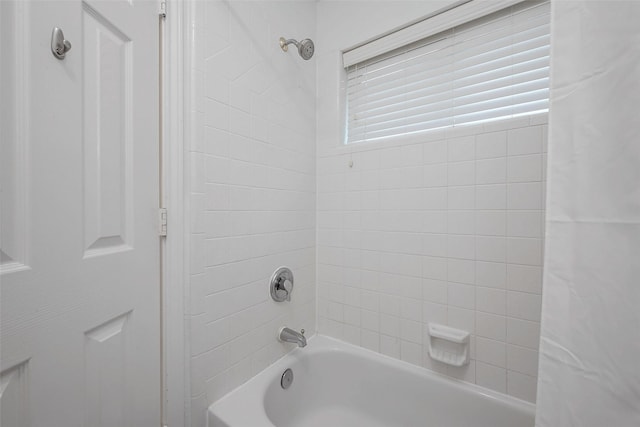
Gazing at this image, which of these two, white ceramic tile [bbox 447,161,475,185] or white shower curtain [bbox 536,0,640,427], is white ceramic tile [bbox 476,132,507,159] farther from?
white shower curtain [bbox 536,0,640,427]

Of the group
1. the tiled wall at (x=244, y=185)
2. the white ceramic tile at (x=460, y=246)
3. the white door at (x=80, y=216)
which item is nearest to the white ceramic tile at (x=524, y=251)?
the white ceramic tile at (x=460, y=246)

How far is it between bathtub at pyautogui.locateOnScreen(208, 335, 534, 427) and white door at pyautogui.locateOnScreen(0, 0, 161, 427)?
1.18ft

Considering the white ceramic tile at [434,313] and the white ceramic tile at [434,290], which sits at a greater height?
the white ceramic tile at [434,290]

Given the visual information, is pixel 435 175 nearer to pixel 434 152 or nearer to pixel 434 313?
pixel 434 152

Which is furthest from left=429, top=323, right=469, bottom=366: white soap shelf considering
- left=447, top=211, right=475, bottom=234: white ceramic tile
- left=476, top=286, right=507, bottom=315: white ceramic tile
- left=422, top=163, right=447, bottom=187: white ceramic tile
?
left=422, top=163, right=447, bottom=187: white ceramic tile

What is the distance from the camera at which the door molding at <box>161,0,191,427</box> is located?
842 mm

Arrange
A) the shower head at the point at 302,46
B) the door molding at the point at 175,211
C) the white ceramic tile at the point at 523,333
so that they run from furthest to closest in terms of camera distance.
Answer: the shower head at the point at 302,46 < the white ceramic tile at the point at 523,333 < the door molding at the point at 175,211

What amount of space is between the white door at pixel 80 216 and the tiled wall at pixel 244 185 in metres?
0.14

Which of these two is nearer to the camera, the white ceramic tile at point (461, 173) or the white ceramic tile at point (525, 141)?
the white ceramic tile at point (525, 141)

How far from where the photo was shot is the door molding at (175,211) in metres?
0.84

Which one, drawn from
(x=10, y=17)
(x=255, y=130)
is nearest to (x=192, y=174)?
(x=255, y=130)

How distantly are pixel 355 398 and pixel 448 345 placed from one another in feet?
1.84

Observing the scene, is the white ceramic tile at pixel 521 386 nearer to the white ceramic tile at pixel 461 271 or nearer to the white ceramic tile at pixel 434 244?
the white ceramic tile at pixel 461 271

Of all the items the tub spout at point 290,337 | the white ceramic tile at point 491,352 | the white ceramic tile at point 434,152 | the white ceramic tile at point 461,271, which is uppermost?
the white ceramic tile at point 434,152
